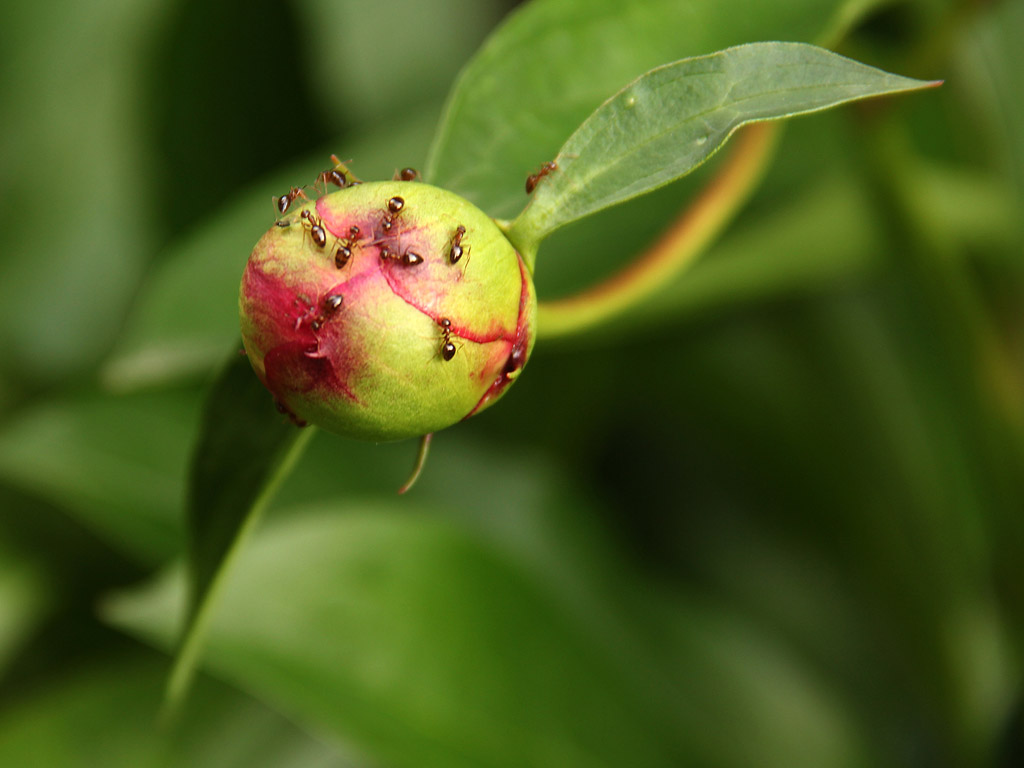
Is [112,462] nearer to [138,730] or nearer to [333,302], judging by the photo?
[138,730]

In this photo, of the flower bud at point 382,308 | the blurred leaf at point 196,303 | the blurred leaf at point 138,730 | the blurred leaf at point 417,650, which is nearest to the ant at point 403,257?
the flower bud at point 382,308

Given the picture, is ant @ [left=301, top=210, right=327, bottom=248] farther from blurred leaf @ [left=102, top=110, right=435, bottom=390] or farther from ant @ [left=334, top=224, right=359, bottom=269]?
blurred leaf @ [left=102, top=110, right=435, bottom=390]

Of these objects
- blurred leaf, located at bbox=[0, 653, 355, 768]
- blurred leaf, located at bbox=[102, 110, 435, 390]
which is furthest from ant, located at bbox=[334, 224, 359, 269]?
blurred leaf, located at bbox=[0, 653, 355, 768]

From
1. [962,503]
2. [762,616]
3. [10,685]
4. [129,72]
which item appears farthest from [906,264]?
[10,685]

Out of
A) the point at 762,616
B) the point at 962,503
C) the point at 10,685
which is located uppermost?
the point at 962,503

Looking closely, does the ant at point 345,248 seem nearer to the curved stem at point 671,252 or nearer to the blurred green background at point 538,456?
the curved stem at point 671,252

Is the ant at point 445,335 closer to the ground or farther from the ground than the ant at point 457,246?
closer to the ground

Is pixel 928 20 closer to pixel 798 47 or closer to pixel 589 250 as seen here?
pixel 589 250
